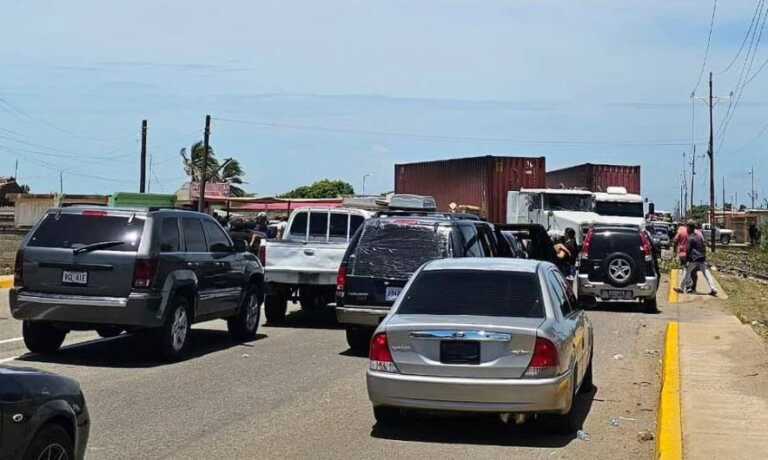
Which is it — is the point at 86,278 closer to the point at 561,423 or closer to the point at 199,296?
the point at 199,296

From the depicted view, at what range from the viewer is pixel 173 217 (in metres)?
12.4

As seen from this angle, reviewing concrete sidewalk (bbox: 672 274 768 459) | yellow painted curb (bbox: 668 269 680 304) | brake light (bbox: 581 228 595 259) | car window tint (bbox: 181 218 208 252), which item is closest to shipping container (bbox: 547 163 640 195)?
yellow painted curb (bbox: 668 269 680 304)

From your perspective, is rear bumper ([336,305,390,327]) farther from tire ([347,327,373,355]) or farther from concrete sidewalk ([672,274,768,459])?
concrete sidewalk ([672,274,768,459])

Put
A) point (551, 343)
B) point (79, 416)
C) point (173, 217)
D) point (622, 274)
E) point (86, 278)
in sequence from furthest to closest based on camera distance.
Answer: point (622, 274), point (173, 217), point (86, 278), point (551, 343), point (79, 416)

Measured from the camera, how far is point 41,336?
12188 millimetres

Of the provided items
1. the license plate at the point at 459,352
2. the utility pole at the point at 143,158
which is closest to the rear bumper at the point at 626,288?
the license plate at the point at 459,352

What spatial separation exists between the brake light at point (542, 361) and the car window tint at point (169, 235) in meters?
5.68

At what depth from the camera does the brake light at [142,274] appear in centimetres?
1144

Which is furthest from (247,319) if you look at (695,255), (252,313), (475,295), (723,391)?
(695,255)

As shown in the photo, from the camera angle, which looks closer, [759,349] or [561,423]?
[561,423]

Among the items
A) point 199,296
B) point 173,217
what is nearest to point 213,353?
point 199,296

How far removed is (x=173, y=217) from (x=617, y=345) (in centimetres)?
725

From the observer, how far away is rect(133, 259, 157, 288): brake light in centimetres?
1144

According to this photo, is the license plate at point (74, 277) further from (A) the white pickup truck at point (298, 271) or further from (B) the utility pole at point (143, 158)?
(B) the utility pole at point (143, 158)
